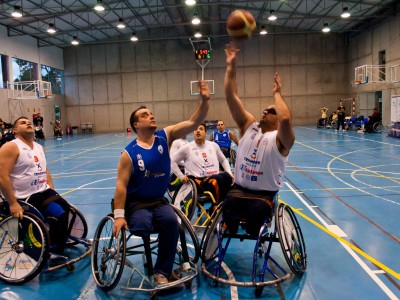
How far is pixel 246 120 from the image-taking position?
11.0ft

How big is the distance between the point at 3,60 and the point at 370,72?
21.5m

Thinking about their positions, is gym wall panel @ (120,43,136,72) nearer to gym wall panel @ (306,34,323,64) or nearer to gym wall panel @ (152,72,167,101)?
gym wall panel @ (152,72,167,101)

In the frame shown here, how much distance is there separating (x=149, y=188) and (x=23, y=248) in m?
1.33

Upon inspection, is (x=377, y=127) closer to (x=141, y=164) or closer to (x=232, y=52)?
(x=232, y=52)

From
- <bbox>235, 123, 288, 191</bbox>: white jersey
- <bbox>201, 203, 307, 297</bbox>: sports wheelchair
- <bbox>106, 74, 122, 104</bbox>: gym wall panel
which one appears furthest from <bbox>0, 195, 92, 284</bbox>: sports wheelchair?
<bbox>106, 74, 122, 104</bbox>: gym wall panel

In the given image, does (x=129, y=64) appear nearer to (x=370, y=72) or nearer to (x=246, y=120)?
(x=370, y=72)

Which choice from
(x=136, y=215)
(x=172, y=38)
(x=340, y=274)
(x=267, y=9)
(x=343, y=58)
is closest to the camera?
(x=136, y=215)

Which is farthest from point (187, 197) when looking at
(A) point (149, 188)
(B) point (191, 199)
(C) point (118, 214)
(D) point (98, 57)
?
Result: (D) point (98, 57)

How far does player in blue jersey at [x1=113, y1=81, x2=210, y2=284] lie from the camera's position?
303 centimetres

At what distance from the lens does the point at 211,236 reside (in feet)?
11.0

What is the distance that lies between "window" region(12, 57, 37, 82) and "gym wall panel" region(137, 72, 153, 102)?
7147 millimetres

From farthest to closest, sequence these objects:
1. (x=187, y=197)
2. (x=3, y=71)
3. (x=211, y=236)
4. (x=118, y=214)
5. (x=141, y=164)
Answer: (x=3, y=71), (x=187, y=197), (x=211, y=236), (x=141, y=164), (x=118, y=214)

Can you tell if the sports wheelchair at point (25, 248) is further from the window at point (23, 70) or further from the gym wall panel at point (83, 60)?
the gym wall panel at point (83, 60)

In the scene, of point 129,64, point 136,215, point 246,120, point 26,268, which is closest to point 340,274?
point 246,120
